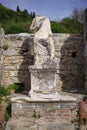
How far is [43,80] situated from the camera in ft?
28.1

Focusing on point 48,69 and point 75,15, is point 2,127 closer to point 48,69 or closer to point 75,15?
point 48,69

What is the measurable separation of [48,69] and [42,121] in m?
1.44

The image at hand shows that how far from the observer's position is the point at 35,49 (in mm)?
9281

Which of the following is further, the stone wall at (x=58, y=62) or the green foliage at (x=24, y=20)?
the green foliage at (x=24, y=20)

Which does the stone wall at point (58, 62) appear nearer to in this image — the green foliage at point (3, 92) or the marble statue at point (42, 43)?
the green foliage at point (3, 92)

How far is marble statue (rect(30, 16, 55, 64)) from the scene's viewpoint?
361 inches

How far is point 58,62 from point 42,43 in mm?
1426

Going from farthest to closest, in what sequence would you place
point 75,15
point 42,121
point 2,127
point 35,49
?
point 75,15 → point 35,49 → point 42,121 → point 2,127

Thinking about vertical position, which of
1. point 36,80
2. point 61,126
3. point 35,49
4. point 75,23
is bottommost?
point 61,126

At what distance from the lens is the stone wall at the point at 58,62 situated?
1043cm

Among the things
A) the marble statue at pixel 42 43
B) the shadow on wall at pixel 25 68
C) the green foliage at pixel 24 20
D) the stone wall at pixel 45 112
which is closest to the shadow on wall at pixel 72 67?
the shadow on wall at pixel 25 68

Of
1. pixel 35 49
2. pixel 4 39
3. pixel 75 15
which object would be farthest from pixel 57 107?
pixel 75 15

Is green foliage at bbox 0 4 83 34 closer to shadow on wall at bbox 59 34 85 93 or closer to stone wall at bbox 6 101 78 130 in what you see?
shadow on wall at bbox 59 34 85 93

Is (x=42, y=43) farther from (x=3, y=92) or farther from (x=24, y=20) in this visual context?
(x=24, y=20)
